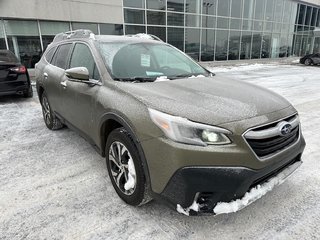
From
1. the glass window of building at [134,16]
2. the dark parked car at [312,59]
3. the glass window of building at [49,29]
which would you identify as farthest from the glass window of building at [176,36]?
the dark parked car at [312,59]

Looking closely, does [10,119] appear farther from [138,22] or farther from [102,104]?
[138,22]

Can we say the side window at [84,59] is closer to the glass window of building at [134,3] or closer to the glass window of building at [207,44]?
the glass window of building at [134,3]

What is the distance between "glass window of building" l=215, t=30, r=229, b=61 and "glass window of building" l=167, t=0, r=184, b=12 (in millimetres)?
4013

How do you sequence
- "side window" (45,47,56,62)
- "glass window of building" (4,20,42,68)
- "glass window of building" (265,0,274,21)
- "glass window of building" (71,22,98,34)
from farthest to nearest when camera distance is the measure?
"glass window of building" (265,0,274,21)
"glass window of building" (71,22,98,34)
"glass window of building" (4,20,42,68)
"side window" (45,47,56,62)

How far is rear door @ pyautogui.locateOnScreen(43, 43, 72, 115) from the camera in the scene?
391cm

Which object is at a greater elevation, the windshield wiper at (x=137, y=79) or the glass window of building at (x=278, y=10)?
the glass window of building at (x=278, y=10)

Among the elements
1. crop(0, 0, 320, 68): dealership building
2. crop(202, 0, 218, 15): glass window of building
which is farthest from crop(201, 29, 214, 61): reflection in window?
crop(202, 0, 218, 15): glass window of building

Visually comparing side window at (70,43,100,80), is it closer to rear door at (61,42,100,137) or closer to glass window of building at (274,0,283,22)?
rear door at (61,42,100,137)

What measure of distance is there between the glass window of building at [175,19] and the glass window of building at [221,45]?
389 centimetres

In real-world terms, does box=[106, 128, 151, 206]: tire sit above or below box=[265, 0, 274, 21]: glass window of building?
below

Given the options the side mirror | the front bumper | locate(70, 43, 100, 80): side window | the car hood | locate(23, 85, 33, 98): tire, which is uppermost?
locate(70, 43, 100, 80): side window

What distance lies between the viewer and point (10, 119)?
569 centimetres

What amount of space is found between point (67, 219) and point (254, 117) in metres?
1.96

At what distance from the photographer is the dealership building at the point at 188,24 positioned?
1242cm
